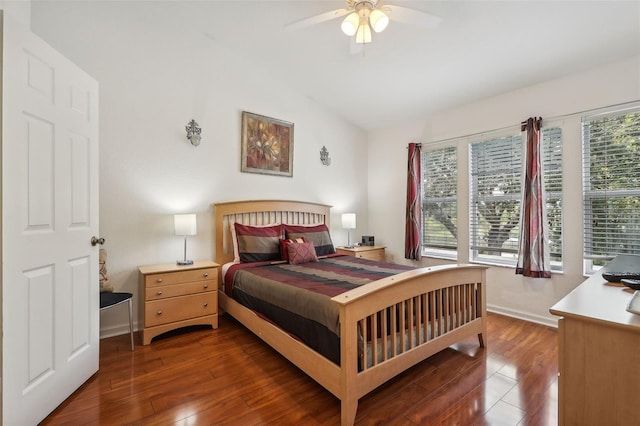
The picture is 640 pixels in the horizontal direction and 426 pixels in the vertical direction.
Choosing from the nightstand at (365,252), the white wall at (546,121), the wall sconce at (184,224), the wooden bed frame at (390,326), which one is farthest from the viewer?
the nightstand at (365,252)

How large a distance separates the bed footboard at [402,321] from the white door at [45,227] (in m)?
1.61

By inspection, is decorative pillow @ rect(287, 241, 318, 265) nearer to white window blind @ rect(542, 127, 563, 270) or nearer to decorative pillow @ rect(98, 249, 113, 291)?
decorative pillow @ rect(98, 249, 113, 291)

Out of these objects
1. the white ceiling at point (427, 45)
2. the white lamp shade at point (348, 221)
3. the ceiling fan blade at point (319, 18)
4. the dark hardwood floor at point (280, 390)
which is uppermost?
the white ceiling at point (427, 45)

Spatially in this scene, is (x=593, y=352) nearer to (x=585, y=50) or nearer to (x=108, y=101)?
(x=585, y=50)

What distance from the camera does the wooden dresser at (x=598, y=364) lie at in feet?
3.28

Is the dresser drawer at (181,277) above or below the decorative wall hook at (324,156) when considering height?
below

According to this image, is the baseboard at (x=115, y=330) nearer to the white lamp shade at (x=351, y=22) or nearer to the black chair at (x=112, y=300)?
the black chair at (x=112, y=300)

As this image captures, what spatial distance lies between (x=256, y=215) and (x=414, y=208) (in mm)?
2153

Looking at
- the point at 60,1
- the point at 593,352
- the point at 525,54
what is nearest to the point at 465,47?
the point at 525,54

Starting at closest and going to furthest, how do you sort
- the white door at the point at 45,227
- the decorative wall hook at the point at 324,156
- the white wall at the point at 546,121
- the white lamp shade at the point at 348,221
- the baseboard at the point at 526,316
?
the white door at the point at 45,227 < the white wall at the point at 546,121 < the baseboard at the point at 526,316 < the white lamp shade at the point at 348,221 < the decorative wall hook at the point at 324,156

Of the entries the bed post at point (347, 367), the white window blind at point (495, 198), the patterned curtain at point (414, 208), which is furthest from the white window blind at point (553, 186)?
the bed post at point (347, 367)

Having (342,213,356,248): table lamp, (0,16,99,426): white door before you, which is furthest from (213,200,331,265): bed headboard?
(0,16,99,426): white door

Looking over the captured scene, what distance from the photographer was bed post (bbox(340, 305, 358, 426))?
1493mm

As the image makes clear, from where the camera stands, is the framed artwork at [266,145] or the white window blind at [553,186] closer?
the white window blind at [553,186]
